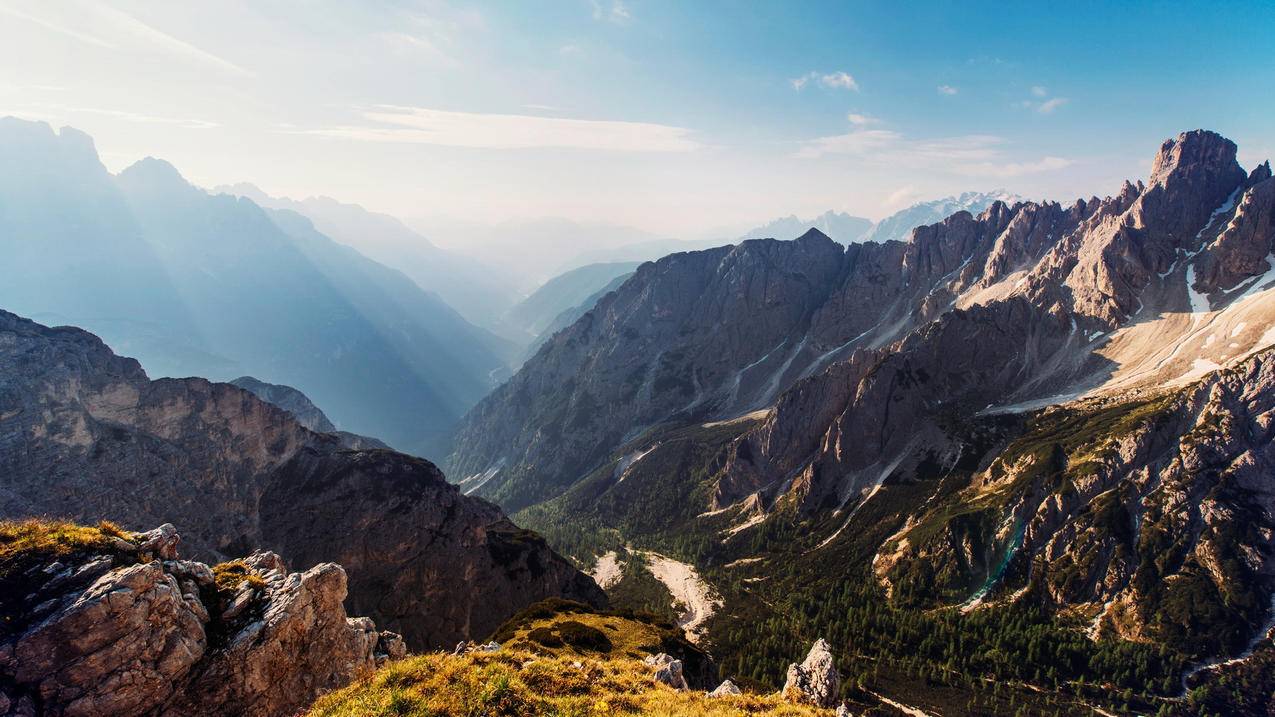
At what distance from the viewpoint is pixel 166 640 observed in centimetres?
2567

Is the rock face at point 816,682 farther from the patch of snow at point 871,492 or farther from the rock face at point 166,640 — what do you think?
the patch of snow at point 871,492

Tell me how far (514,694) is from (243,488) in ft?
376

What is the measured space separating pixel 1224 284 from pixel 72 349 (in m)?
346

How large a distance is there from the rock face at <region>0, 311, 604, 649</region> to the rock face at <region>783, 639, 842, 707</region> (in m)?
83.0

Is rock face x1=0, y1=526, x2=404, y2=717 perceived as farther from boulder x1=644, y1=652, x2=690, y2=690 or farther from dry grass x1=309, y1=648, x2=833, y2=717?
boulder x1=644, y1=652, x2=690, y2=690

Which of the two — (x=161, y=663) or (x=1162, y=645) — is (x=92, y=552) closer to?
(x=161, y=663)

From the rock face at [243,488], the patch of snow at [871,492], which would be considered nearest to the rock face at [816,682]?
the rock face at [243,488]

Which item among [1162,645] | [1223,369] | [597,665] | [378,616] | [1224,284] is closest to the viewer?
[597,665]

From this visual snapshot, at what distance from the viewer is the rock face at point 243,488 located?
287 ft

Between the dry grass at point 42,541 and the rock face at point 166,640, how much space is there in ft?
2.05

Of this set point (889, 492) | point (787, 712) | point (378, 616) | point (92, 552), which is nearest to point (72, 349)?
point (378, 616)

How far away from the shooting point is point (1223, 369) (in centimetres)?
15338

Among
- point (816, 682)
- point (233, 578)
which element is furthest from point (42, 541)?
point (816, 682)

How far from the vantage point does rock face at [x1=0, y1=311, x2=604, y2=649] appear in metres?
87.5
